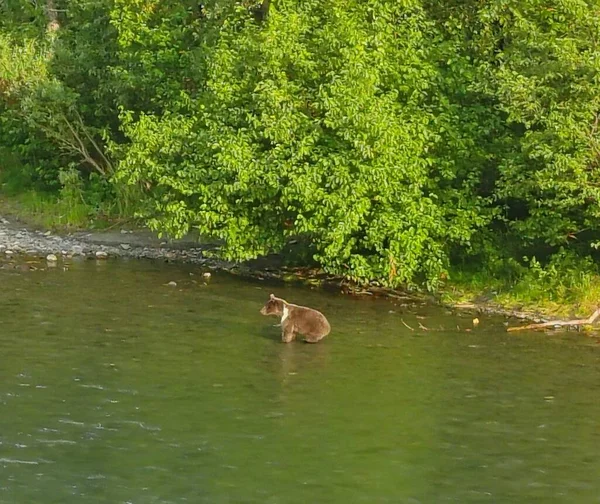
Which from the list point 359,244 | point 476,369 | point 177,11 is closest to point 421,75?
point 359,244

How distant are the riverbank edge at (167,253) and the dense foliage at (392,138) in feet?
2.10

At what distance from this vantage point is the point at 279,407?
543 inches

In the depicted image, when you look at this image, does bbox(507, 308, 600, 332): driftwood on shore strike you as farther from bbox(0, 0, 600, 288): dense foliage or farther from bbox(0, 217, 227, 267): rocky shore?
bbox(0, 217, 227, 267): rocky shore

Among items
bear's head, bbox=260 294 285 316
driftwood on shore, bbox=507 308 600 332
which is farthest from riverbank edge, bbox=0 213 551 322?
bear's head, bbox=260 294 285 316

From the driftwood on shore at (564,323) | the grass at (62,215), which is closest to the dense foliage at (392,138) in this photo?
the driftwood on shore at (564,323)

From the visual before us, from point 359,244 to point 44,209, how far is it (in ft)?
43.3

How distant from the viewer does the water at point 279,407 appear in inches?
443

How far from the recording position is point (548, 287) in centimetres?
2075

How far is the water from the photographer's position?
11.3m

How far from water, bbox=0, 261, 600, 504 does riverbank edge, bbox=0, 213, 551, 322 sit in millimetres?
1047

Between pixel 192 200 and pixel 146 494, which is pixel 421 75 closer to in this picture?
pixel 192 200

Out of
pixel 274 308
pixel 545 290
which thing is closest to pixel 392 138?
pixel 545 290

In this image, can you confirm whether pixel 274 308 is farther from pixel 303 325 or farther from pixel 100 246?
pixel 100 246

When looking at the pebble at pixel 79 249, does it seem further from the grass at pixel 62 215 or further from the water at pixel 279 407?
the water at pixel 279 407
